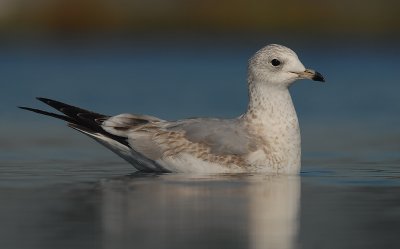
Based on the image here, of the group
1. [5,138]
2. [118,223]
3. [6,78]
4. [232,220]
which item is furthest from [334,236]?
[6,78]

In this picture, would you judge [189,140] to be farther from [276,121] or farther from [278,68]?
[278,68]

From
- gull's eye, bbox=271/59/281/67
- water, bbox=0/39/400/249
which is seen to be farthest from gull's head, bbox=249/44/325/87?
water, bbox=0/39/400/249

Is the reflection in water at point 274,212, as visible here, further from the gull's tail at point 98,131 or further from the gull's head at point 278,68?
the gull's tail at point 98,131

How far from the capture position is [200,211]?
411 inches

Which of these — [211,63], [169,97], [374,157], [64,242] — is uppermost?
[211,63]

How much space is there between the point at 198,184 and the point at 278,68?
1.73m

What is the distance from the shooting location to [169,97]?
77.4ft

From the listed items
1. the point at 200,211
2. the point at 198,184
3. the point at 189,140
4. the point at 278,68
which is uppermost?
the point at 278,68

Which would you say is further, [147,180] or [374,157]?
[374,157]

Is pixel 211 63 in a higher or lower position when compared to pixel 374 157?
higher

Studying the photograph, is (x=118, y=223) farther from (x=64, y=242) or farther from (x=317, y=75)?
(x=317, y=75)

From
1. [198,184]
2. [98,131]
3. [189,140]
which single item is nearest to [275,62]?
[189,140]

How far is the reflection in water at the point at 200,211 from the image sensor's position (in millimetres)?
9180

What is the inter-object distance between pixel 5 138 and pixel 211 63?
17.0 m
